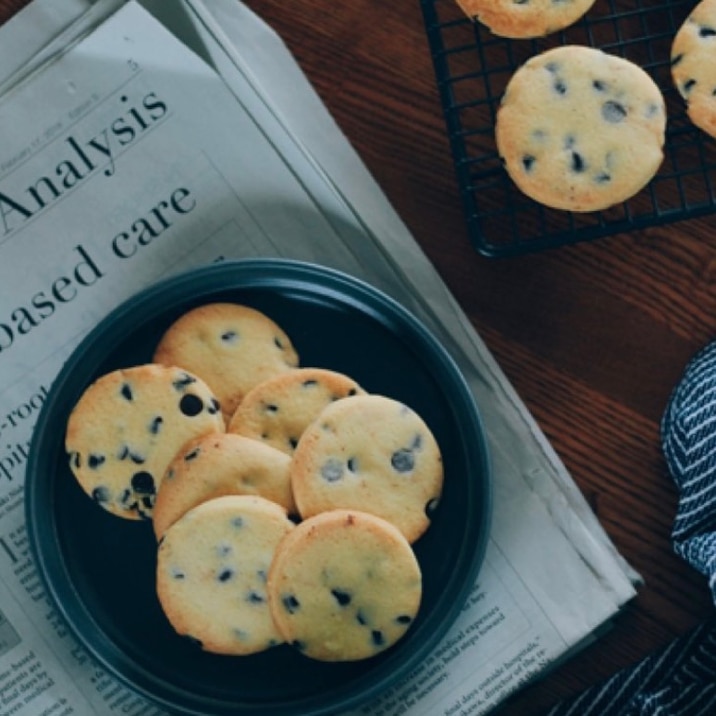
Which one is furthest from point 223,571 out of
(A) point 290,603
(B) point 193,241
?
(B) point 193,241

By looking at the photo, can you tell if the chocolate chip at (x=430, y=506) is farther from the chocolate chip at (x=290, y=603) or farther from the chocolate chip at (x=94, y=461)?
the chocolate chip at (x=94, y=461)

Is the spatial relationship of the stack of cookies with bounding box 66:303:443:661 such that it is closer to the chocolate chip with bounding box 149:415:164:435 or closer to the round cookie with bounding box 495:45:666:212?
the chocolate chip with bounding box 149:415:164:435

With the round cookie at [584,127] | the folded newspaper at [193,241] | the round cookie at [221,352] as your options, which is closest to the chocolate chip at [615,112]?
the round cookie at [584,127]

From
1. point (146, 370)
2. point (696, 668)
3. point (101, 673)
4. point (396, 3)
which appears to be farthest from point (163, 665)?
point (396, 3)

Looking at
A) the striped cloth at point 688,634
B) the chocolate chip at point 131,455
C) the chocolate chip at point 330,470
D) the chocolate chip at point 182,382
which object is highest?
the chocolate chip at point 182,382

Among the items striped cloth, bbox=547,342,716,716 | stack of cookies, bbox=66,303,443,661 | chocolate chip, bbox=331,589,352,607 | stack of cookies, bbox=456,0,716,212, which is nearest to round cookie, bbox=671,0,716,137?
stack of cookies, bbox=456,0,716,212

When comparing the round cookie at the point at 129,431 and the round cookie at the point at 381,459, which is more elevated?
the round cookie at the point at 129,431

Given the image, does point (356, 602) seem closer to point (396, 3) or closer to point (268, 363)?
point (268, 363)

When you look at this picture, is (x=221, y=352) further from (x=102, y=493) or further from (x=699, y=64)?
(x=699, y=64)

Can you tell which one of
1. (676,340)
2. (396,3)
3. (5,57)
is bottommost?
(676,340)
